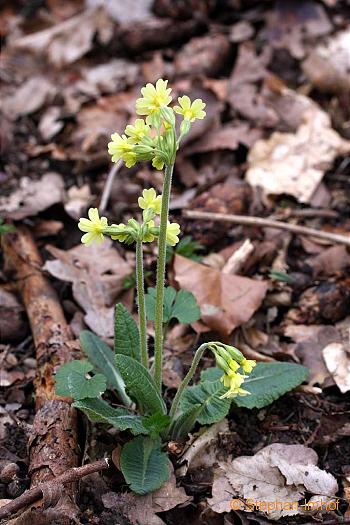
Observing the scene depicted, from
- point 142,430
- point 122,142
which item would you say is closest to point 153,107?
point 122,142

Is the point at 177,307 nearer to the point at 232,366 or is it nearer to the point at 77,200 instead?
the point at 232,366

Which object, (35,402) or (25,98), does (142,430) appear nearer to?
(35,402)

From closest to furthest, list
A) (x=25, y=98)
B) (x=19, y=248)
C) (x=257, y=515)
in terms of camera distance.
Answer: (x=257, y=515) → (x=19, y=248) → (x=25, y=98)

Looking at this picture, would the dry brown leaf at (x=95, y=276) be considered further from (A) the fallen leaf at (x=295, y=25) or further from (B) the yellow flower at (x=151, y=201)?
(A) the fallen leaf at (x=295, y=25)

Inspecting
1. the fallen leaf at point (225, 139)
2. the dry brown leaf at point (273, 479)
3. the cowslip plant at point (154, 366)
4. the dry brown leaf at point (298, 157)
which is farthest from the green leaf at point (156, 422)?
the fallen leaf at point (225, 139)

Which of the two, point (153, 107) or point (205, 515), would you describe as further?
point (205, 515)

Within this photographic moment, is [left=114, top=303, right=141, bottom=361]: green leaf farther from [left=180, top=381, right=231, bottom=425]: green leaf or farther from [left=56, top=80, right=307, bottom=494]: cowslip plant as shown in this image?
[left=180, top=381, right=231, bottom=425]: green leaf

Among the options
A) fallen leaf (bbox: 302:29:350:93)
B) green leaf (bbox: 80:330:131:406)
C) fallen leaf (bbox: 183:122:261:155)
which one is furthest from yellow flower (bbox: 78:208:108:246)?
fallen leaf (bbox: 302:29:350:93)
